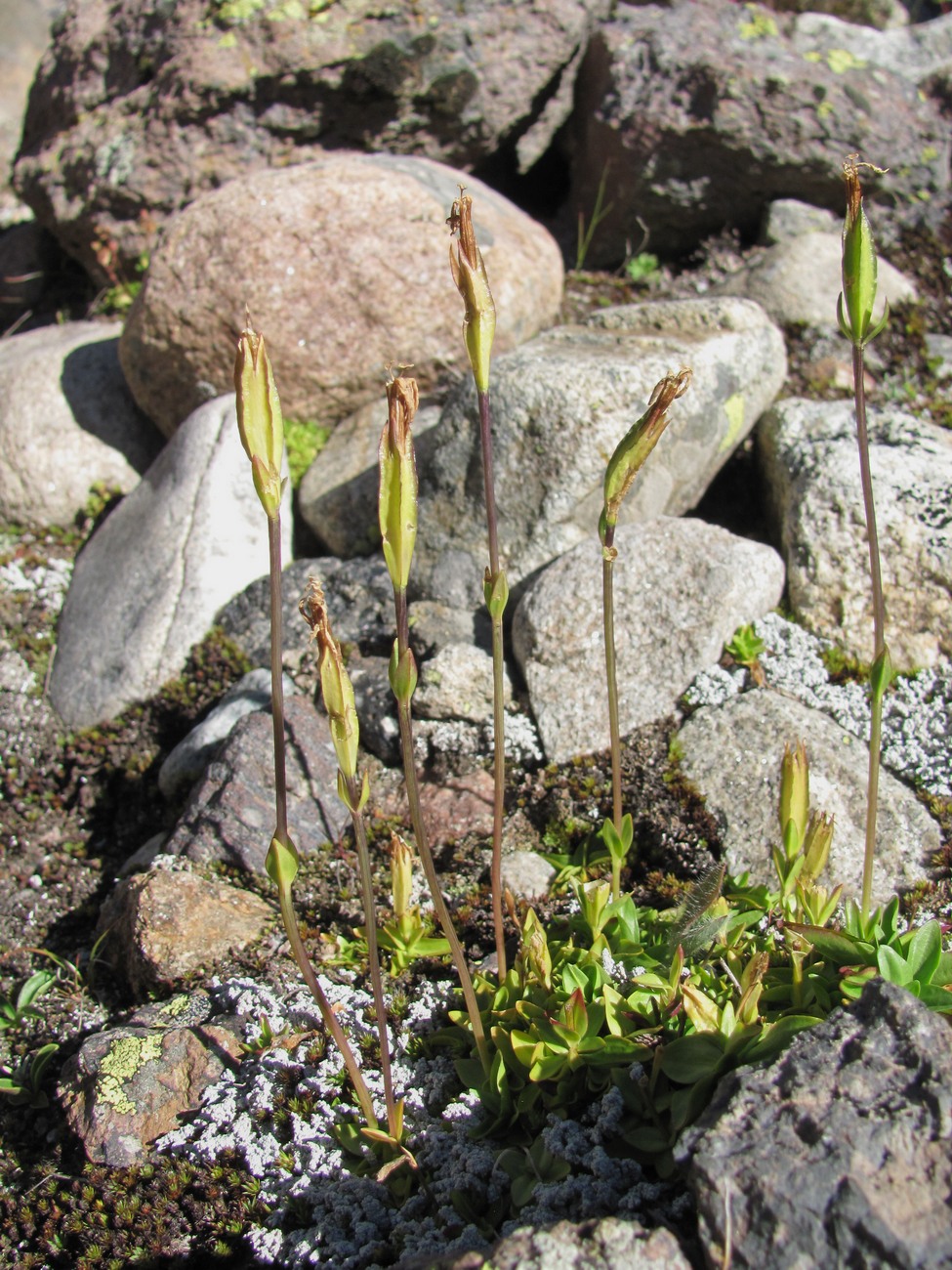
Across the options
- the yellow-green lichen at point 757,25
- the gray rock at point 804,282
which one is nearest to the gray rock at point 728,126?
the yellow-green lichen at point 757,25

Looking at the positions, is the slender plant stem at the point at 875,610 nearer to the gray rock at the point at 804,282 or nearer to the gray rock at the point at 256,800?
the gray rock at the point at 256,800

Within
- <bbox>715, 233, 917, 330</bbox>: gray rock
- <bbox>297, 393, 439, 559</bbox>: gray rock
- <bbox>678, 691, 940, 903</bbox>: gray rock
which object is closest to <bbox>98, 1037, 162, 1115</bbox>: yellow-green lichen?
<bbox>678, 691, 940, 903</bbox>: gray rock

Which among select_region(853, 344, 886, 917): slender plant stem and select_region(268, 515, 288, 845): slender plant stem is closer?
select_region(268, 515, 288, 845): slender plant stem

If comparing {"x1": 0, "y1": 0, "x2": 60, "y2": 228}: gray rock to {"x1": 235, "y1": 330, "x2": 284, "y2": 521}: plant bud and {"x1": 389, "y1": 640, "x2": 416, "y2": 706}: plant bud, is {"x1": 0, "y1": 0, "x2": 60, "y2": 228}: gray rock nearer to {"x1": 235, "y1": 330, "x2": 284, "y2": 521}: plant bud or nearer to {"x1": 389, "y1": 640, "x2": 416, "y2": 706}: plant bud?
{"x1": 235, "y1": 330, "x2": 284, "y2": 521}: plant bud

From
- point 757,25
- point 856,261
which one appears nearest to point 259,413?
point 856,261

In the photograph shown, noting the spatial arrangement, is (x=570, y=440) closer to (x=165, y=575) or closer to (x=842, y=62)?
(x=165, y=575)
